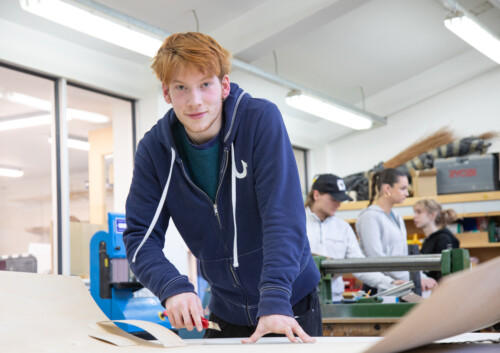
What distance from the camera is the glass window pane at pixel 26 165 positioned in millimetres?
5574

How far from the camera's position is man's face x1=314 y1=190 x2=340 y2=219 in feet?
13.6

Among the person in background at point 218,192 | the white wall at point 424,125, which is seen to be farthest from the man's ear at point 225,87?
the white wall at point 424,125

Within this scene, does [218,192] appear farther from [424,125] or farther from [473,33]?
[424,125]

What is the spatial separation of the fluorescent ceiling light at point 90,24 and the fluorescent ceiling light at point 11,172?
154cm

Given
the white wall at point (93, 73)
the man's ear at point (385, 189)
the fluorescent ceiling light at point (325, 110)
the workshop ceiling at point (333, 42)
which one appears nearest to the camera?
the man's ear at point (385, 189)

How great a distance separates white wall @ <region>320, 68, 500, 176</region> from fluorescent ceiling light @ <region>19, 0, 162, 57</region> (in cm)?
491

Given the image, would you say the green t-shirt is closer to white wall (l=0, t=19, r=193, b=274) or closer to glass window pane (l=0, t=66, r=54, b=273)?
white wall (l=0, t=19, r=193, b=274)

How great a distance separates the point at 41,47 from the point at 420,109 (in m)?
5.40

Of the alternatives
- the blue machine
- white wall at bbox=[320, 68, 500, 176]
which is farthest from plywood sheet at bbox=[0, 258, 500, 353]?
white wall at bbox=[320, 68, 500, 176]

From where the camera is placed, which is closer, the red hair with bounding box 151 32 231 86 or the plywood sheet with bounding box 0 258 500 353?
the plywood sheet with bounding box 0 258 500 353

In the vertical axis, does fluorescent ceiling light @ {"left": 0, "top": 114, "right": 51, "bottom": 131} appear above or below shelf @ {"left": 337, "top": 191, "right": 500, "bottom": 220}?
above

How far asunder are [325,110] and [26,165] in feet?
11.2

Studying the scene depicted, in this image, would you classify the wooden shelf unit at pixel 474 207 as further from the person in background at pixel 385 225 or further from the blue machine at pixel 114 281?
the blue machine at pixel 114 281

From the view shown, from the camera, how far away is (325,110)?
743 cm
